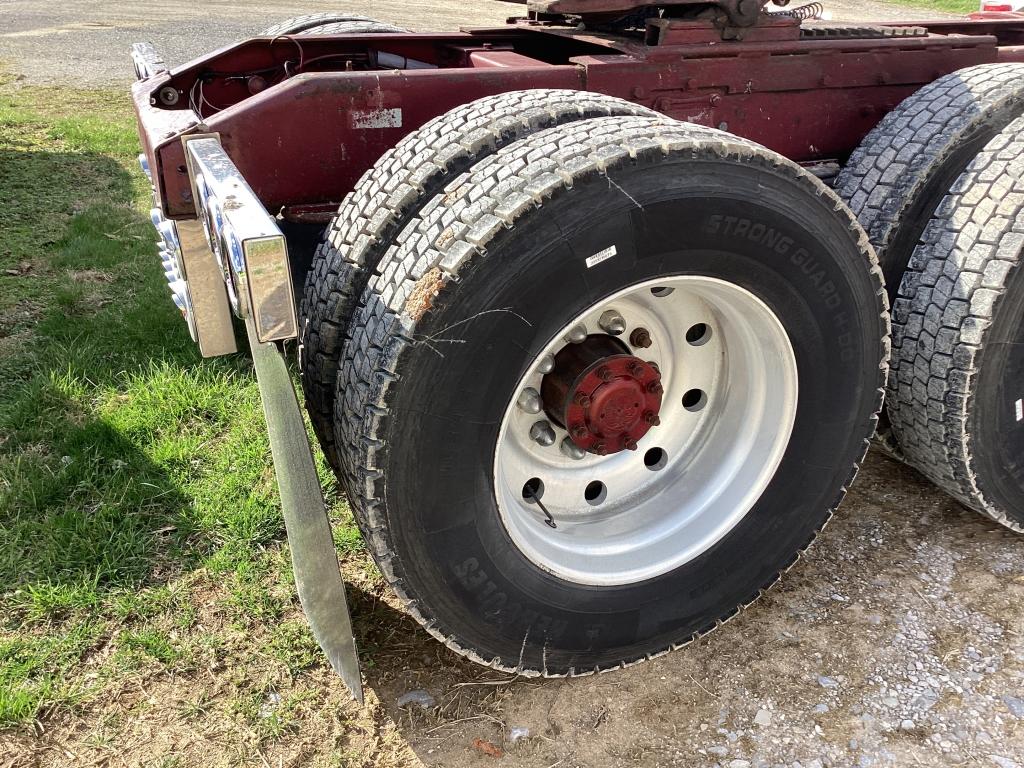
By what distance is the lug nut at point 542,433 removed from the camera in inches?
91.9

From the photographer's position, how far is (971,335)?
95.6 inches

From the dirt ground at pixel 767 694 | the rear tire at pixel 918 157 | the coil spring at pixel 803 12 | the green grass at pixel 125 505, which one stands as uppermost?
the coil spring at pixel 803 12

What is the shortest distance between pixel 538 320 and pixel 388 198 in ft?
1.72

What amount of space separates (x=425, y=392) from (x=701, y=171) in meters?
0.81

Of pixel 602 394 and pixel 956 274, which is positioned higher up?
pixel 956 274

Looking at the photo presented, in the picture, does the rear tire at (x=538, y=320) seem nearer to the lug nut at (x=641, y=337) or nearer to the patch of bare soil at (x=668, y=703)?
the patch of bare soil at (x=668, y=703)

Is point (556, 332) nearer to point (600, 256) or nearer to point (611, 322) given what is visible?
point (600, 256)

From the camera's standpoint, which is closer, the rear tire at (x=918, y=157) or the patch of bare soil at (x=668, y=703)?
the patch of bare soil at (x=668, y=703)

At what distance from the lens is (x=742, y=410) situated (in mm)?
2420

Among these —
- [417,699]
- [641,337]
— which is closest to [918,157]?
[641,337]

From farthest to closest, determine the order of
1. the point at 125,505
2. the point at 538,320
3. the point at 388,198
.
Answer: the point at 125,505 → the point at 388,198 → the point at 538,320

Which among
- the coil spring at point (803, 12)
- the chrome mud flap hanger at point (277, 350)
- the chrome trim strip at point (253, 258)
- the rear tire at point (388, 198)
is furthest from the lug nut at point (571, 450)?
the coil spring at point (803, 12)

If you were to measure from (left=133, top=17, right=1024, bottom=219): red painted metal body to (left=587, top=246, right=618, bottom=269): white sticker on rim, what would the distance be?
3.22ft

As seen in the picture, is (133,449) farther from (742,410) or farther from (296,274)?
(742,410)
